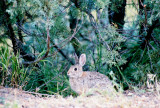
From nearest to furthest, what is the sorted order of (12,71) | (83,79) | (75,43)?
(12,71) < (83,79) < (75,43)

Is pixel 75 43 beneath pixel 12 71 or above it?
above

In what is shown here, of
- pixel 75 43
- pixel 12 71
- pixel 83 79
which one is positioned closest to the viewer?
pixel 12 71

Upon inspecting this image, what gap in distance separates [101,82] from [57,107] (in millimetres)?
2004

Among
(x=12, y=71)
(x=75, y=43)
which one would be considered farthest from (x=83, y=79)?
(x=12, y=71)

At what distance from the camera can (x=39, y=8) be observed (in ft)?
16.1

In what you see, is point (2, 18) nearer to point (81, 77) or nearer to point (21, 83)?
point (21, 83)

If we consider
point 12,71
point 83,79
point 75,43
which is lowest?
point 83,79

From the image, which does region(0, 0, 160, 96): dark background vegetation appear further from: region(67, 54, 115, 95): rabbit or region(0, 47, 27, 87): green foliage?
region(67, 54, 115, 95): rabbit

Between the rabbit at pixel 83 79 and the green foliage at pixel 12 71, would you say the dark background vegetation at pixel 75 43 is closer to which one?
the green foliage at pixel 12 71

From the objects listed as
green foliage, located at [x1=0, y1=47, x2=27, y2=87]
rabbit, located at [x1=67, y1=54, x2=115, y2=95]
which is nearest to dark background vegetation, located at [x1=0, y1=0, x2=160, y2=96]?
green foliage, located at [x1=0, y1=47, x2=27, y2=87]

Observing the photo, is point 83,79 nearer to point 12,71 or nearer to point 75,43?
point 75,43

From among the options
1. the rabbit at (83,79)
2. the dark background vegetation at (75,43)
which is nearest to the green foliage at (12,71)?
the dark background vegetation at (75,43)

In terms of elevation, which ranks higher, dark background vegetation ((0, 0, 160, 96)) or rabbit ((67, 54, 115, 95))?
dark background vegetation ((0, 0, 160, 96))

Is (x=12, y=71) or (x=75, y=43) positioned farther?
(x=75, y=43)
